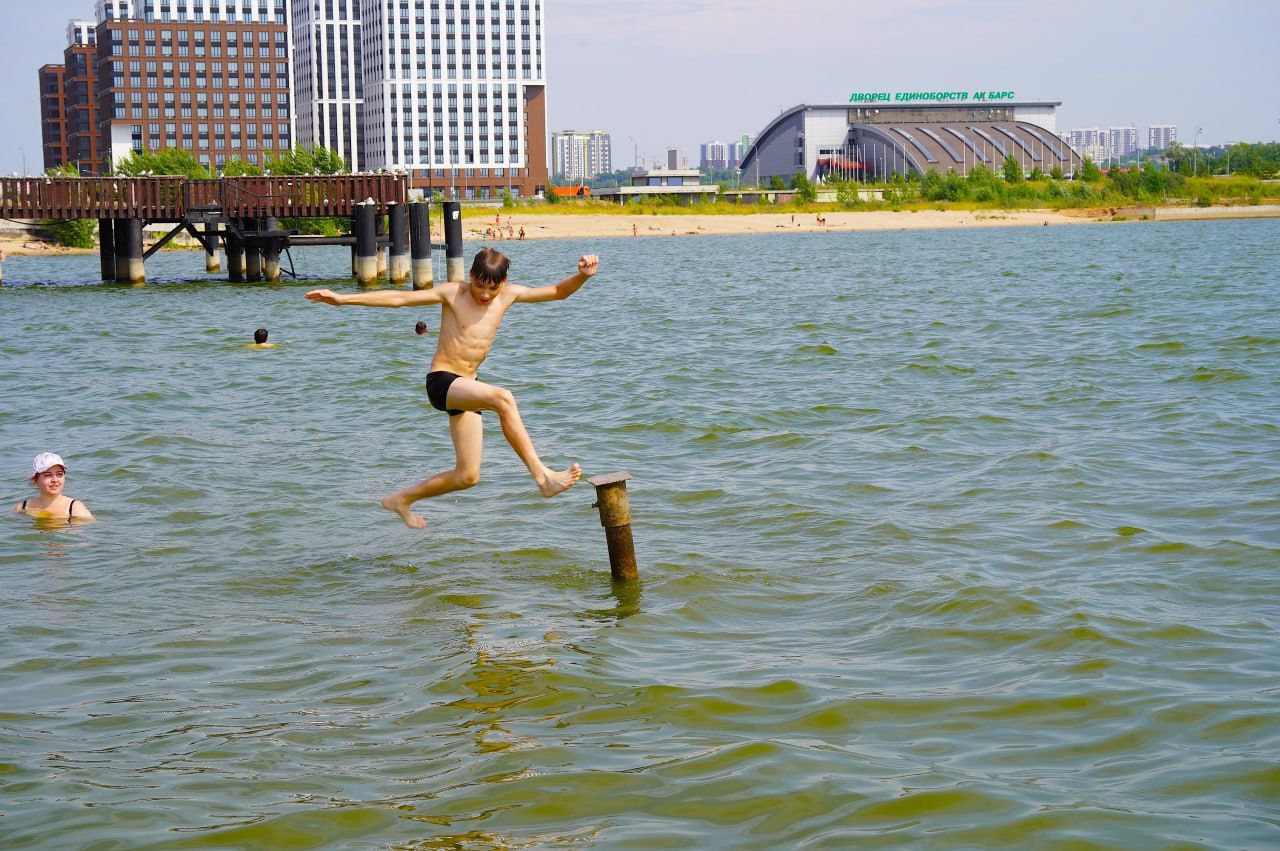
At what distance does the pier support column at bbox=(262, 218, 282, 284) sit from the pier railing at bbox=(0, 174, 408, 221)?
3.03 ft

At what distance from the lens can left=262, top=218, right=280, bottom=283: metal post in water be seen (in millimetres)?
49312

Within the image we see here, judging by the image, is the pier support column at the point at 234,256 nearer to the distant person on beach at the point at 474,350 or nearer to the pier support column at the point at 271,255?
the pier support column at the point at 271,255

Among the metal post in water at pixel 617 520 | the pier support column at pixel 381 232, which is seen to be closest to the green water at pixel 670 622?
the metal post in water at pixel 617 520

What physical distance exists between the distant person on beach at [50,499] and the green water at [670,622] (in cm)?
23

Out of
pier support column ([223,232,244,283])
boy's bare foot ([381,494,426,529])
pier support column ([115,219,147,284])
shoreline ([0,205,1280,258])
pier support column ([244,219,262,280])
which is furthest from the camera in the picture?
shoreline ([0,205,1280,258])

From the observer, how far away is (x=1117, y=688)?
777cm

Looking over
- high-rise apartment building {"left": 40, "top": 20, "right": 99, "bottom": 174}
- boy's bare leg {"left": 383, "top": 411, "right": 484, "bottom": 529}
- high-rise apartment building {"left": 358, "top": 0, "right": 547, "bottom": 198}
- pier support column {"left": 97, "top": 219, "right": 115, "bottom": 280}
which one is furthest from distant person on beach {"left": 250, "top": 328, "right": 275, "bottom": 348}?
high-rise apartment building {"left": 40, "top": 20, "right": 99, "bottom": 174}

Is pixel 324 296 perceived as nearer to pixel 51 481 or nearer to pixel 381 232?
pixel 51 481

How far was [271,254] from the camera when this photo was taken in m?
50.7

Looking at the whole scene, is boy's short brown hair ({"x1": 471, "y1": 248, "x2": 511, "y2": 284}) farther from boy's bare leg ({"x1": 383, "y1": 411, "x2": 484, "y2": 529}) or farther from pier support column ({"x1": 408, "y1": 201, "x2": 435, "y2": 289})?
pier support column ({"x1": 408, "y1": 201, "x2": 435, "y2": 289})

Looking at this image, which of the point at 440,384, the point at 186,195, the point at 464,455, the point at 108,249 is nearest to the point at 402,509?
the point at 464,455

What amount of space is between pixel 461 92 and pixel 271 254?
149 metres

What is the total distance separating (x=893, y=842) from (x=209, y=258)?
57.5 metres

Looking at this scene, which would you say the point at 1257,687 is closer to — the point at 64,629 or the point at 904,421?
the point at 64,629
